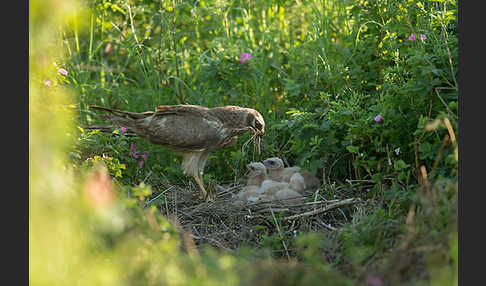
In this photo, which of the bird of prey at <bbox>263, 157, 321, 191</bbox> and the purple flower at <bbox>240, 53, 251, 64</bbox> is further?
the purple flower at <bbox>240, 53, 251, 64</bbox>

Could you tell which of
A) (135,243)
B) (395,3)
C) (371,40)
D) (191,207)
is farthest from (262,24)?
(135,243)

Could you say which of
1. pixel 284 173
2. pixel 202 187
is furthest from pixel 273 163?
pixel 202 187

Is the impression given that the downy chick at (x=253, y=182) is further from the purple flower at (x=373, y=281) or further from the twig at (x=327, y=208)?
the purple flower at (x=373, y=281)

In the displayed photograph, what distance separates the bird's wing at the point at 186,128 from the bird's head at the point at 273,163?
478 millimetres

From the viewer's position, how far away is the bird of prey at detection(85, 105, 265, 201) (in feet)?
15.9

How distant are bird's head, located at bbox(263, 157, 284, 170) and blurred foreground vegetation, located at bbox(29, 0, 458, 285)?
23 cm

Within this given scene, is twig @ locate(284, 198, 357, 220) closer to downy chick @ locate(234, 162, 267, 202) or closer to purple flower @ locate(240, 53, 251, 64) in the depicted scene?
downy chick @ locate(234, 162, 267, 202)

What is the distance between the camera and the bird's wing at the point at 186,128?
4848 mm

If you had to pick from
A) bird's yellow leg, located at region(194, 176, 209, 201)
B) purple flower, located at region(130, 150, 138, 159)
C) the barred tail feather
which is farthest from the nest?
the barred tail feather

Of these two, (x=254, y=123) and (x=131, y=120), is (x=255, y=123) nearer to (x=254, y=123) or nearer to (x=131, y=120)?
(x=254, y=123)

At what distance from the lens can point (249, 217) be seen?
422 cm

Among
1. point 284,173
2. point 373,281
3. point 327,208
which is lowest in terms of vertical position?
point 284,173

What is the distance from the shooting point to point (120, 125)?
5027mm

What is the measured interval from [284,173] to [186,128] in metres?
1.03
